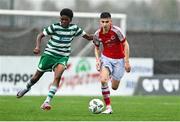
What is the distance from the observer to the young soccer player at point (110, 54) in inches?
671

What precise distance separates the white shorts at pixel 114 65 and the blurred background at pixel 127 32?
37.5 ft

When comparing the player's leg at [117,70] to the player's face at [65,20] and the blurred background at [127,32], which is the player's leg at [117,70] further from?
the blurred background at [127,32]

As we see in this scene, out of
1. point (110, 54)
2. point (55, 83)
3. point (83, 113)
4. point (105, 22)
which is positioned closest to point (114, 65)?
point (110, 54)

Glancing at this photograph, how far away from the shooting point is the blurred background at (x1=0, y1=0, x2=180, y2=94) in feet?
98.0

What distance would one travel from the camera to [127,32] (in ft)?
110

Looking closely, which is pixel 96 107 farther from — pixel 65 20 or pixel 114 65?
pixel 65 20

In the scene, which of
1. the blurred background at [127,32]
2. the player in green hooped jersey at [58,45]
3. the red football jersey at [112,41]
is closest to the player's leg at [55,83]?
the player in green hooped jersey at [58,45]

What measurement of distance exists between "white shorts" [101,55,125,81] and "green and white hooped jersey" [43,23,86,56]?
3.03 ft

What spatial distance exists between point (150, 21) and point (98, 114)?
21.3 m

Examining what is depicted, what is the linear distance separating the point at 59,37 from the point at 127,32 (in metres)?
16.7

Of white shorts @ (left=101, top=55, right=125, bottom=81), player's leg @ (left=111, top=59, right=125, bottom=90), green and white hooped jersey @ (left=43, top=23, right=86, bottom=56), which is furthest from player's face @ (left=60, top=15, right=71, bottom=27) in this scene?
player's leg @ (left=111, top=59, right=125, bottom=90)

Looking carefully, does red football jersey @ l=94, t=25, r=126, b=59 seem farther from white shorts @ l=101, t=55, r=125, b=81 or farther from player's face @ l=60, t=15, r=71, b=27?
player's face @ l=60, t=15, r=71, b=27

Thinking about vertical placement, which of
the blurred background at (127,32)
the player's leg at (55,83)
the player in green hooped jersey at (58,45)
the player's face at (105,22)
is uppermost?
the player's face at (105,22)

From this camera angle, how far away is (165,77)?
96.3ft
